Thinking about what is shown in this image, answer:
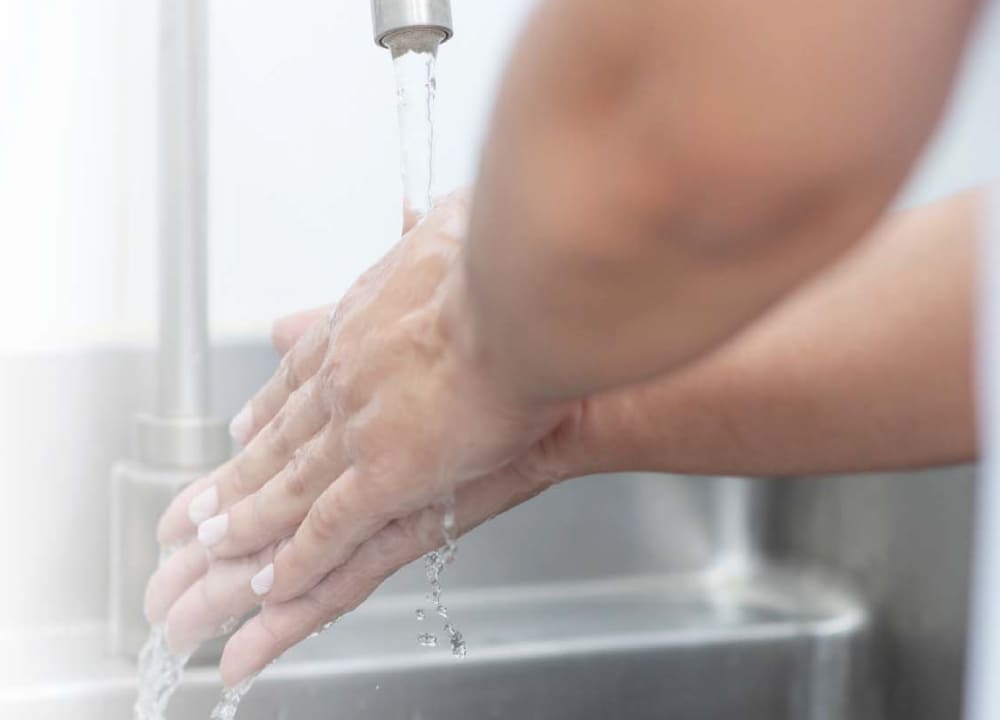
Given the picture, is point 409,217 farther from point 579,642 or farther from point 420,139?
point 579,642

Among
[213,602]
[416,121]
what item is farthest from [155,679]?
[416,121]

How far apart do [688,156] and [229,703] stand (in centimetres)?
41

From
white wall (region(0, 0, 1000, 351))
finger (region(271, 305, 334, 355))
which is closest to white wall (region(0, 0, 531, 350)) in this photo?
white wall (region(0, 0, 1000, 351))

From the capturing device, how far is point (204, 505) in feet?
1.72

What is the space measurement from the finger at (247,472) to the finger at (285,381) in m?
0.01

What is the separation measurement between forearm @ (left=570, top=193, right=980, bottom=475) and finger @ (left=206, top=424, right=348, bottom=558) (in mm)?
89

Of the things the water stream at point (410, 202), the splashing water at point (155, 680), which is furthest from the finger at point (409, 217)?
the splashing water at point (155, 680)

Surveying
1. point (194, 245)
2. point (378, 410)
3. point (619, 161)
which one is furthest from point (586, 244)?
point (194, 245)

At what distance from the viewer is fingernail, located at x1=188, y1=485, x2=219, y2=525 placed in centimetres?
52

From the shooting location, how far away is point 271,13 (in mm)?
692

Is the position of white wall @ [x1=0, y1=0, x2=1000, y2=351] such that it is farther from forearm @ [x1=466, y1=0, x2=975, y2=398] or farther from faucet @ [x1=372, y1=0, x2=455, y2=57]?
forearm @ [x1=466, y1=0, x2=975, y2=398]

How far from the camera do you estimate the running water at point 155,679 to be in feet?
1.92

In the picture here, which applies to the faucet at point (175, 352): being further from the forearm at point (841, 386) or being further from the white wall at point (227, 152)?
the forearm at point (841, 386)

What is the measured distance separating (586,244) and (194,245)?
1.25 feet
